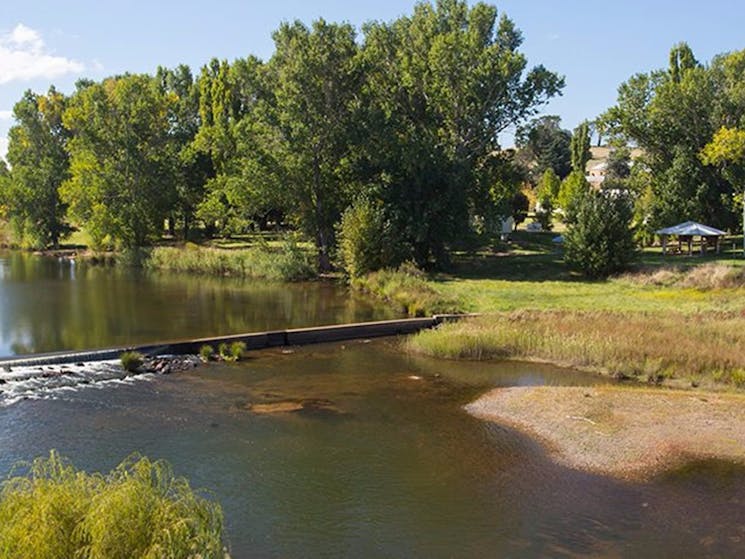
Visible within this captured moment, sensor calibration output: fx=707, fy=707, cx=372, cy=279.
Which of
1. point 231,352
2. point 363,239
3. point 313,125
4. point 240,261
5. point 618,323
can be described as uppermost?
point 313,125

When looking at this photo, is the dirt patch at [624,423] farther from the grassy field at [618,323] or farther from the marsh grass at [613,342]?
the grassy field at [618,323]

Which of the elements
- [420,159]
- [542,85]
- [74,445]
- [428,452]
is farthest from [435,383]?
[542,85]

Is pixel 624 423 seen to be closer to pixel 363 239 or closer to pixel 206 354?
pixel 206 354

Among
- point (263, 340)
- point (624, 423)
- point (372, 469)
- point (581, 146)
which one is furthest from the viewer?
point (581, 146)

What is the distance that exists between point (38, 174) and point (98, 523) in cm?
7040

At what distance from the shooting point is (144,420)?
1808cm

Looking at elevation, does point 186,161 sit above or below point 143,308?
above

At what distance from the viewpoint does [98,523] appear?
769 centimetres

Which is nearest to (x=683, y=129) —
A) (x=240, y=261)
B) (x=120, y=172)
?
(x=240, y=261)

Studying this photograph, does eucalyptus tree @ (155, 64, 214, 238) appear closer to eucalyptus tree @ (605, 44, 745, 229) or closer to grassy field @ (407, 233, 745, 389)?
grassy field @ (407, 233, 745, 389)

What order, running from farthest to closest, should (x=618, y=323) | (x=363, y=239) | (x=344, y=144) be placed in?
(x=344, y=144) → (x=363, y=239) → (x=618, y=323)

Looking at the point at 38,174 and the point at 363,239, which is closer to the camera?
the point at 363,239

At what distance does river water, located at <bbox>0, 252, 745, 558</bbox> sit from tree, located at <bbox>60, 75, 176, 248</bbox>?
38.2 meters

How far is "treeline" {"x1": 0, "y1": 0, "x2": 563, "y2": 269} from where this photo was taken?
154ft
